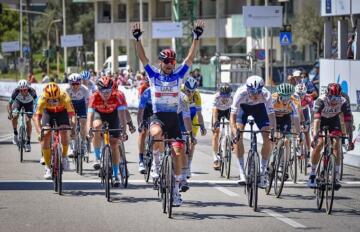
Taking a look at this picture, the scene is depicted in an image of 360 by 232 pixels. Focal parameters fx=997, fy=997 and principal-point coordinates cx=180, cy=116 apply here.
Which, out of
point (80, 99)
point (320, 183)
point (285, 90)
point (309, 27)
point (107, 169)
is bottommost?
point (320, 183)

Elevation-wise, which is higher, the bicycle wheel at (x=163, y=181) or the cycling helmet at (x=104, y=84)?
the cycling helmet at (x=104, y=84)

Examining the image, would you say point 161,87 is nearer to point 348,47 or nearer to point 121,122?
point 121,122

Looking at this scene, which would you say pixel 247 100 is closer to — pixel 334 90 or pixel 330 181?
pixel 334 90

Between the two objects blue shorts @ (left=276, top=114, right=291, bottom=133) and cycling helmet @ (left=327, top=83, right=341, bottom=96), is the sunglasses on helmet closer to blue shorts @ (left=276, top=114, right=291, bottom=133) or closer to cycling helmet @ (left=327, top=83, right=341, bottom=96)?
cycling helmet @ (left=327, top=83, right=341, bottom=96)

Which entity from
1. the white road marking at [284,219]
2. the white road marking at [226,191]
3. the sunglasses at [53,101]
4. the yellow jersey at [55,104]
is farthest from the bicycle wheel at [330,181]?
the sunglasses at [53,101]

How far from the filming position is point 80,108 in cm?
2055

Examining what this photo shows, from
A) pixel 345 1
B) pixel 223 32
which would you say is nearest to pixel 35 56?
pixel 223 32

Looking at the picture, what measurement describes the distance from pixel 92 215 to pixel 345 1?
16.2 metres

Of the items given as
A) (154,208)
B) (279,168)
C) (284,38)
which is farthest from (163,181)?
(284,38)

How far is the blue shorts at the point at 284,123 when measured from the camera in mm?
17047

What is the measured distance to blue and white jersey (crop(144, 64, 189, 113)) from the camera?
1368cm

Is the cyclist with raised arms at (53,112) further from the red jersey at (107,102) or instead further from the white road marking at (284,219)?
the white road marking at (284,219)

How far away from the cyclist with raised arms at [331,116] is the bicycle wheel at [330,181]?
3.97 feet

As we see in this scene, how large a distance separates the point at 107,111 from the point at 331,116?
356cm
